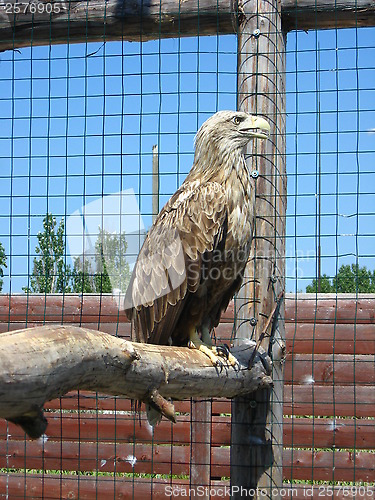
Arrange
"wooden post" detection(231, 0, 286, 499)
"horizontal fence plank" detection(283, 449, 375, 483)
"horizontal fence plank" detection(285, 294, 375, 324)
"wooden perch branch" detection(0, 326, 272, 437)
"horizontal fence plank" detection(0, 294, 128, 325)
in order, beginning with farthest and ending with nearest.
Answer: "horizontal fence plank" detection(0, 294, 128, 325), "horizontal fence plank" detection(285, 294, 375, 324), "horizontal fence plank" detection(283, 449, 375, 483), "wooden post" detection(231, 0, 286, 499), "wooden perch branch" detection(0, 326, 272, 437)

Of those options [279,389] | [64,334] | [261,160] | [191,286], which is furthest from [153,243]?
[64,334]

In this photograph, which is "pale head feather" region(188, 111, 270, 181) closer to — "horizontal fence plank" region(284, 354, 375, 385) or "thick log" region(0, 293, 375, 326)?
"thick log" region(0, 293, 375, 326)

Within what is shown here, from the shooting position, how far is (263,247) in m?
3.67

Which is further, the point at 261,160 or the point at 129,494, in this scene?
the point at 129,494

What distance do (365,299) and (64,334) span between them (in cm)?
334

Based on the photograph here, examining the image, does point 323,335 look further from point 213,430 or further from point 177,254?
point 177,254

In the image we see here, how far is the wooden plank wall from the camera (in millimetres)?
4742

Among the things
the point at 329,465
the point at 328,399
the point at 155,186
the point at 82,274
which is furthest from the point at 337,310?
the point at 82,274

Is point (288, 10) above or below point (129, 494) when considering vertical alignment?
above

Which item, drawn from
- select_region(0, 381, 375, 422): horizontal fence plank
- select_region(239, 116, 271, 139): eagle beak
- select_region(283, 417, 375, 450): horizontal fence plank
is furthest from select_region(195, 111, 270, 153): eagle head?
select_region(283, 417, 375, 450): horizontal fence plank

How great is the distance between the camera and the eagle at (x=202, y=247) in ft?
11.7

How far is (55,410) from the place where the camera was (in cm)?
532

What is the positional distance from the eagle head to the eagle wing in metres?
0.29

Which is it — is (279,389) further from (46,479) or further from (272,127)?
(46,479)
